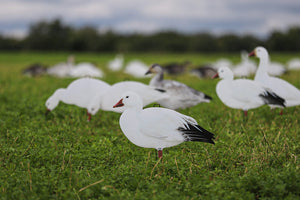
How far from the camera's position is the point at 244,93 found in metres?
6.20

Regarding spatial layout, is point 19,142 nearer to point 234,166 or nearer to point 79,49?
point 234,166

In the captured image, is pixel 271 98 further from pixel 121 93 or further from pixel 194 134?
pixel 121 93

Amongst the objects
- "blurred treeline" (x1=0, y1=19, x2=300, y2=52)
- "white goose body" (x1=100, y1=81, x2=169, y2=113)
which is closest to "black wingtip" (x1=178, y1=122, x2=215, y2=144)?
"white goose body" (x1=100, y1=81, x2=169, y2=113)

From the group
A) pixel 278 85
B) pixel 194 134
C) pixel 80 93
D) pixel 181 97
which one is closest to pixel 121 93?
pixel 80 93

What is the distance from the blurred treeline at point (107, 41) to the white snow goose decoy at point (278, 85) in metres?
35.8

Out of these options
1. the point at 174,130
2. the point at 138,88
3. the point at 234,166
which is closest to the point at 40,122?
the point at 138,88

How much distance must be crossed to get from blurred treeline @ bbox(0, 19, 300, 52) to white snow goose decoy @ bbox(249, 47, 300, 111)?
117ft

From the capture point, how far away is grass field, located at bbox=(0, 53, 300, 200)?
Answer: 3.81m

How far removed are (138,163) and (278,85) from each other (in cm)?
377

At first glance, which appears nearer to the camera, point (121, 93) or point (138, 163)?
point (138, 163)

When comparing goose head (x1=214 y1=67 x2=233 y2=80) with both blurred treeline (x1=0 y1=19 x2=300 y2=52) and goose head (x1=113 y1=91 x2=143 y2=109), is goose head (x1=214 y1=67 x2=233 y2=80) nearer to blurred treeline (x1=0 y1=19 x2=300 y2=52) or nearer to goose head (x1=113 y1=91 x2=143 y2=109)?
goose head (x1=113 y1=91 x2=143 y2=109)

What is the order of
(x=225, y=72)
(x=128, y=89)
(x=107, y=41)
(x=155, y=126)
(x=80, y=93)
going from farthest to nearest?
(x=107, y=41), (x=80, y=93), (x=128, y=89), (x=225, y=72), (x=155, y=126)

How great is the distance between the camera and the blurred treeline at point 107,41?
4500 cm

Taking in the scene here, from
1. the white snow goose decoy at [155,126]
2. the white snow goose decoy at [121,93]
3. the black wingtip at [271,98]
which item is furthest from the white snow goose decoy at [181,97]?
the white snow goose decoy at [155,126]
